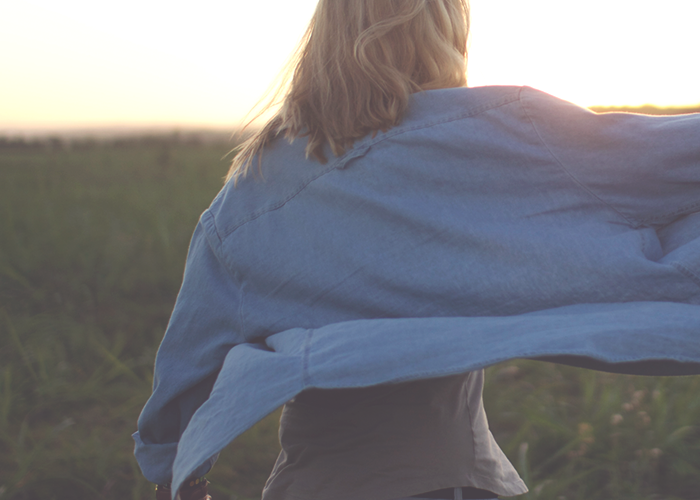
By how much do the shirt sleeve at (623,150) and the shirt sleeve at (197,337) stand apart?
55 cm

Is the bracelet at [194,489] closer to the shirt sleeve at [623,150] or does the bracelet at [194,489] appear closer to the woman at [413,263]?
the woman at [413,263]

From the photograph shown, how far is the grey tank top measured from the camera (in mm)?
823

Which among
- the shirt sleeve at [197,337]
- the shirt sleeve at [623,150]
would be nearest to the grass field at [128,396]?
the shirt sleeve at [197,337]

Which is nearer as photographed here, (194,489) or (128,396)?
(194,489)

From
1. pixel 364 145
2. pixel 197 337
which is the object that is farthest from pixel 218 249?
pixel 364 145

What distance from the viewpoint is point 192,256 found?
0.94 m

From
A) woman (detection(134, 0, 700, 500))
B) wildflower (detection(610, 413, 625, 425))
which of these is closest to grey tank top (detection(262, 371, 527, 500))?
woman (detection(134, 0, 700, 500))

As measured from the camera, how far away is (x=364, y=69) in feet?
2.81

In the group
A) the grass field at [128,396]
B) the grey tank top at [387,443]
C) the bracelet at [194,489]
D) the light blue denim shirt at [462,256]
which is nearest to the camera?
the light blue denim shirt at [462,256]

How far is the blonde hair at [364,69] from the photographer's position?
0.84 metres

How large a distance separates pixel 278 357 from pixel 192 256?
0.31 metres

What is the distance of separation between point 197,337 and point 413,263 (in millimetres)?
384

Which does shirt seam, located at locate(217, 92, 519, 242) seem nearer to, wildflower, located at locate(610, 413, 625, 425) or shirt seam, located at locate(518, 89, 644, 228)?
shirt seam, located at locate(518, 89, 644, 228)

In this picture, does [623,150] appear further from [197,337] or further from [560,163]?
[197,337]
